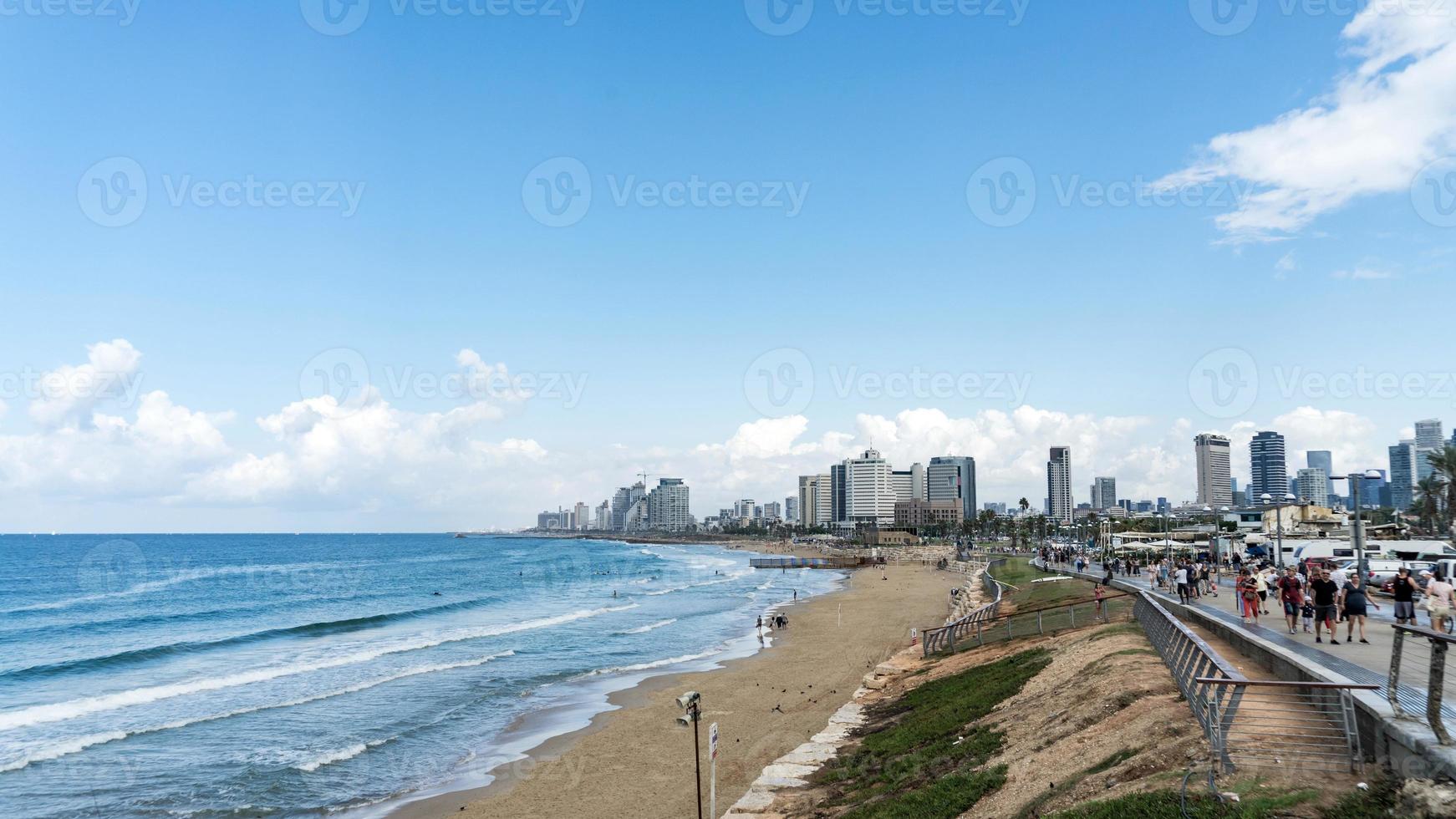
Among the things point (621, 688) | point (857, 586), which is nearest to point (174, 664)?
point (621, 688)

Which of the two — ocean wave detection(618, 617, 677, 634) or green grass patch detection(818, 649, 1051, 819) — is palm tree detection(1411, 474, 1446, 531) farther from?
green grass patch detection(818, 649, 1051, 819)

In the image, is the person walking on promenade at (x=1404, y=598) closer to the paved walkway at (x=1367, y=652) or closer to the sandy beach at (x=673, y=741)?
the paved walkway at (x=1367, y=652)

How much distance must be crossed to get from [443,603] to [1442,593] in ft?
230

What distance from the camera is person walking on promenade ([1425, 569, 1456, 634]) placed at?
1587cm

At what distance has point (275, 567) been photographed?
130 meters

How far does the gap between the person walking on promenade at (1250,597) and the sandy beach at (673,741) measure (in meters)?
12.0

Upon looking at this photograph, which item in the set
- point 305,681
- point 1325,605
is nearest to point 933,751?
point 1325,605

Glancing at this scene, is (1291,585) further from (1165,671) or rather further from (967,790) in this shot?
(967,790)

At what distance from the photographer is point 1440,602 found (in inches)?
647

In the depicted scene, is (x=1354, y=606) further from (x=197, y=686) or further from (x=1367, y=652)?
(x=197, y=686)

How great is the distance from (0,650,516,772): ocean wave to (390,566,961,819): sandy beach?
10.6 m

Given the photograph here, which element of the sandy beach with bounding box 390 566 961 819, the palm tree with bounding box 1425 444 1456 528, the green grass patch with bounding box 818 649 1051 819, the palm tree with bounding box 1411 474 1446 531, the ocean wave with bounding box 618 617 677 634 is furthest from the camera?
the palm tree with bounding box 1411 474 1446 531

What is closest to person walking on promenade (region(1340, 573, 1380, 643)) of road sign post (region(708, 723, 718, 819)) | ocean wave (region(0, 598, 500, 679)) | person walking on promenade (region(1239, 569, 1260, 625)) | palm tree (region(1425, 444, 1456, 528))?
person walking on promenade (region(1239, 569, 1260, 625))

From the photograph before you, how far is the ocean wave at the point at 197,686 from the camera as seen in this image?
102ft
